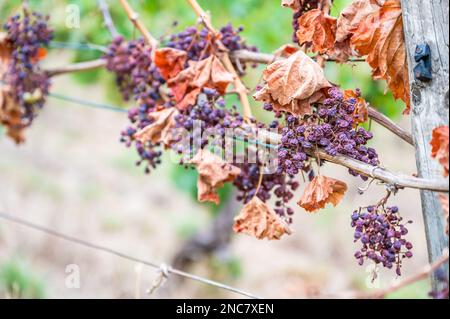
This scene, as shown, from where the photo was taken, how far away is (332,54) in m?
1.73

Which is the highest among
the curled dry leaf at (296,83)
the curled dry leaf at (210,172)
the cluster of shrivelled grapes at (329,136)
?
the curled dry leaf at (296,83)

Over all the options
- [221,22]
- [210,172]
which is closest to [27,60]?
[210,172]

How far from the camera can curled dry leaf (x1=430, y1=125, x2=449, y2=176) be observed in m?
1.17

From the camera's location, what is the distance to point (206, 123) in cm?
191

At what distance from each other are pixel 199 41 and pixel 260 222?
692 millimetres

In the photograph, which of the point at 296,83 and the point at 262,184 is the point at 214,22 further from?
the point at 296,83

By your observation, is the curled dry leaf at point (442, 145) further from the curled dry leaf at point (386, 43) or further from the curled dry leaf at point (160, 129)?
the curled dry leaf at point (160, 129)

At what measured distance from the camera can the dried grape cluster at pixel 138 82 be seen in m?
2.15

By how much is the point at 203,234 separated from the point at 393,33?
451 centimetres

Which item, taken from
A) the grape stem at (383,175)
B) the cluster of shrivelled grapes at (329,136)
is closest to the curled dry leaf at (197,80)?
the grape stem at (383,175)

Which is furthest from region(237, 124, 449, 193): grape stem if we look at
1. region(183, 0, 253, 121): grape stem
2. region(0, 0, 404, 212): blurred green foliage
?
region(0, 0, 404, 212): blurred green foliage

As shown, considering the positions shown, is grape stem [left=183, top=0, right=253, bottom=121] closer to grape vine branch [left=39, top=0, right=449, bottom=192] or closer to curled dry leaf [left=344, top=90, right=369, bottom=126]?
grape vine branch [left=39, top=0, right=449, bottom=192]

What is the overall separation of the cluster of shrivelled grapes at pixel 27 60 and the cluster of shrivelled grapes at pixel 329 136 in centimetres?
149

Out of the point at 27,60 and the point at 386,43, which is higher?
the point at 27,60
